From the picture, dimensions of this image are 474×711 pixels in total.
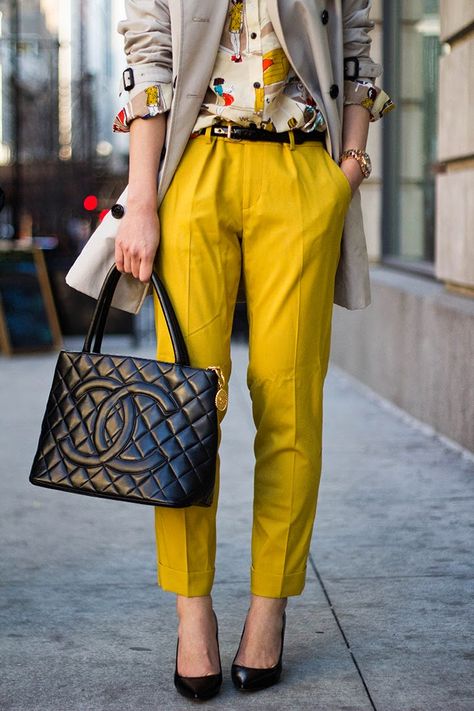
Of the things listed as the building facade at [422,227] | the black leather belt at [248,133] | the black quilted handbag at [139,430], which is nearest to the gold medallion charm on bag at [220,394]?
the black quilted handbag at [139,430]

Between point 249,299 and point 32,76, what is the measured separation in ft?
47.1

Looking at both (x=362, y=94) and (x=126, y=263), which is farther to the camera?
(x=362, y=94)

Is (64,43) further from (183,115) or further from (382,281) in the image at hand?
(183,115)

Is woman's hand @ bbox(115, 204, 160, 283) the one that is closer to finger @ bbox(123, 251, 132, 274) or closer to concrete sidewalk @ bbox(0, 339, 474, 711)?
finger @ bbox(123, 251, 132, 274)

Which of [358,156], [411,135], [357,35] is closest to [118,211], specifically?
[358,156]

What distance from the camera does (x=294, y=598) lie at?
3.35 meters

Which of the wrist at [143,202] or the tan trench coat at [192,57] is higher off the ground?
the tan trench coat at [192,57]

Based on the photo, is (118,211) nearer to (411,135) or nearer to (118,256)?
(118,256)

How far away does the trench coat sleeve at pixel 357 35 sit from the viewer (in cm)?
276

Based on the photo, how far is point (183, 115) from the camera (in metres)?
2.56

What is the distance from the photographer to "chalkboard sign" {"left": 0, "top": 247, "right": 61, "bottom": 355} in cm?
959

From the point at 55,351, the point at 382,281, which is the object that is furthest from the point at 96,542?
the point at 55,351

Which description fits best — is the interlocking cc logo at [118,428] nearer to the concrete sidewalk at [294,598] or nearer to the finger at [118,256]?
the finger at [118,256]

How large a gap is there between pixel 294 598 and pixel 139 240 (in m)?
1.32
